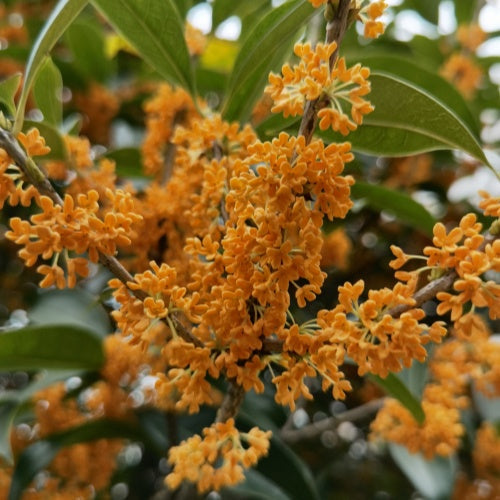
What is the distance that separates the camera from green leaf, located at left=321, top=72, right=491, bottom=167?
0.90 meters

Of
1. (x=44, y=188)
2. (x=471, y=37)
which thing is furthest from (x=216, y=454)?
(x=471, y=37)

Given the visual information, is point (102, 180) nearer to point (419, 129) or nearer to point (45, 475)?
point (419, 129)

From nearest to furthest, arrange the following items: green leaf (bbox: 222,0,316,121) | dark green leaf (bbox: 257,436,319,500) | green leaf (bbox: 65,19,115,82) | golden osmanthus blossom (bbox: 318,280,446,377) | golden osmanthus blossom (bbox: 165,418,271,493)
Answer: golden osmanthus blossom (bbox: 318,280,446,377) → golden osmanthus blossom (bbox: 165,418,271,493) → green leaf (bbox: 222,0,316,121) → dark green leaf (bbox: 257,436,319,500) → green leaf (bbox: 65,19,115,82)

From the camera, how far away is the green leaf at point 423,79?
52.9 inches

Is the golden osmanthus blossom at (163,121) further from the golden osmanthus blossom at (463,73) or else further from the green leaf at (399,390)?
the golden osmanthus blossom at (463,73)

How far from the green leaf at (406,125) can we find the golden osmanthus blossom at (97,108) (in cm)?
119

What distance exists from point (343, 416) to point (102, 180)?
2.66 feet

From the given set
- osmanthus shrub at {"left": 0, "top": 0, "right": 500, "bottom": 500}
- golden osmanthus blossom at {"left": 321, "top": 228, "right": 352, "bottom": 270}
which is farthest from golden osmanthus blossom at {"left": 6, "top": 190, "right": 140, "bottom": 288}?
golden osmanthus blossom at {"left": 321, "top": 228, "right": 352, "bottom": 270}

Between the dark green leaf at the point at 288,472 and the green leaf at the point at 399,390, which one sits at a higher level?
the green leaf at the point at 399,390

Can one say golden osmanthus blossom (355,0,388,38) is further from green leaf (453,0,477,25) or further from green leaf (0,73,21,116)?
green leaf (453,0,477,25)

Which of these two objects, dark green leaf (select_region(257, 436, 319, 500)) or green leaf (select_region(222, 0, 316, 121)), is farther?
dark green leaf (select_region(257, 436, 319, 500))

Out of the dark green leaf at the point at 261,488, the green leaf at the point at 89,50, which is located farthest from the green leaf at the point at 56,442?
the green leaf at the point at 89,50

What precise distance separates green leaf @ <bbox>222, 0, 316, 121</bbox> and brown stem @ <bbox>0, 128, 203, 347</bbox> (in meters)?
0.39

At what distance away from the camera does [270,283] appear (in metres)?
0.71
